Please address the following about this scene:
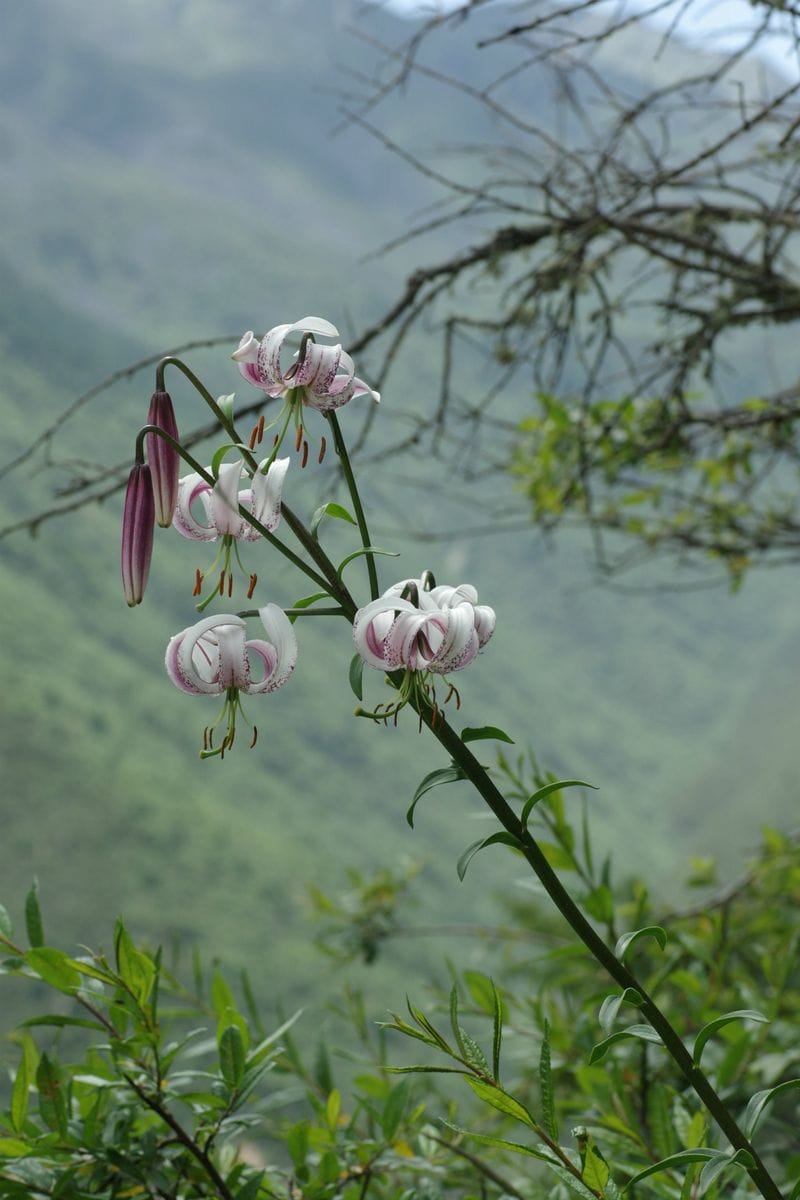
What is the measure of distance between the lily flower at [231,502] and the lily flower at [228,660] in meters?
0.03

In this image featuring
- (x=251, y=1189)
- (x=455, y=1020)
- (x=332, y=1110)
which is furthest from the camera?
(x=332, y=1110)

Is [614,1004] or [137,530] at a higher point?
[137,530]

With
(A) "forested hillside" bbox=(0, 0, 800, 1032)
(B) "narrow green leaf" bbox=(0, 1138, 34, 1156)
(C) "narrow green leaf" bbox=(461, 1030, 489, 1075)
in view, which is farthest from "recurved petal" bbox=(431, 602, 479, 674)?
(A) "forested hillside" bbox=(0, 0, 800, 1032)

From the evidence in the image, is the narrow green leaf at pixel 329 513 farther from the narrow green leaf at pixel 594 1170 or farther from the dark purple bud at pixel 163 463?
the narrow green leaf at pixel 594 1170

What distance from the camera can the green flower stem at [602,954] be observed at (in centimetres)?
29

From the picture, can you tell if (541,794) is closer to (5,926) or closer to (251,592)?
(251,592)

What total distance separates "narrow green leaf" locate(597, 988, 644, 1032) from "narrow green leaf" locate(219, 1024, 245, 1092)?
159mm

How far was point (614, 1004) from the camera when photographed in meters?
0.28

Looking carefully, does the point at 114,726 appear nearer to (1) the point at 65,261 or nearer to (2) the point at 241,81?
(1) the point at 65,261

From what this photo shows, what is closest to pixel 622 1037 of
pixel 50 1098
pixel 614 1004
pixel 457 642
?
pixel 614 1004

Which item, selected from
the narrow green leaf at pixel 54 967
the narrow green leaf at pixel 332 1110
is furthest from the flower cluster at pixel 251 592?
the narrow green leaf at pixel 332 1110

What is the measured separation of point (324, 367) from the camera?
1.24 feet

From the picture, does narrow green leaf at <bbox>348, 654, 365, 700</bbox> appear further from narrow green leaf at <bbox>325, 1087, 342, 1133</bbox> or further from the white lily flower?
narrow green leaf at <bbox>325, 1087, 342, 1133</bbox>

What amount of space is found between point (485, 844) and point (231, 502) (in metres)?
0.12
